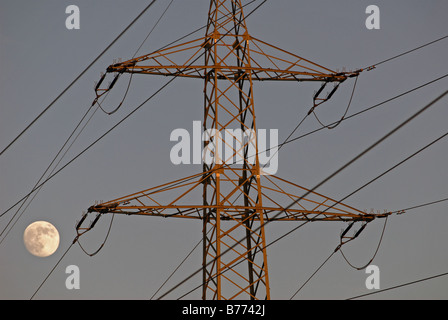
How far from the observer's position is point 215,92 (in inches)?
1038

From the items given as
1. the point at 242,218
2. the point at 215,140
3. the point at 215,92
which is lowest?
the point at 242,218

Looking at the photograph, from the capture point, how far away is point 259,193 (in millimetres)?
25016
